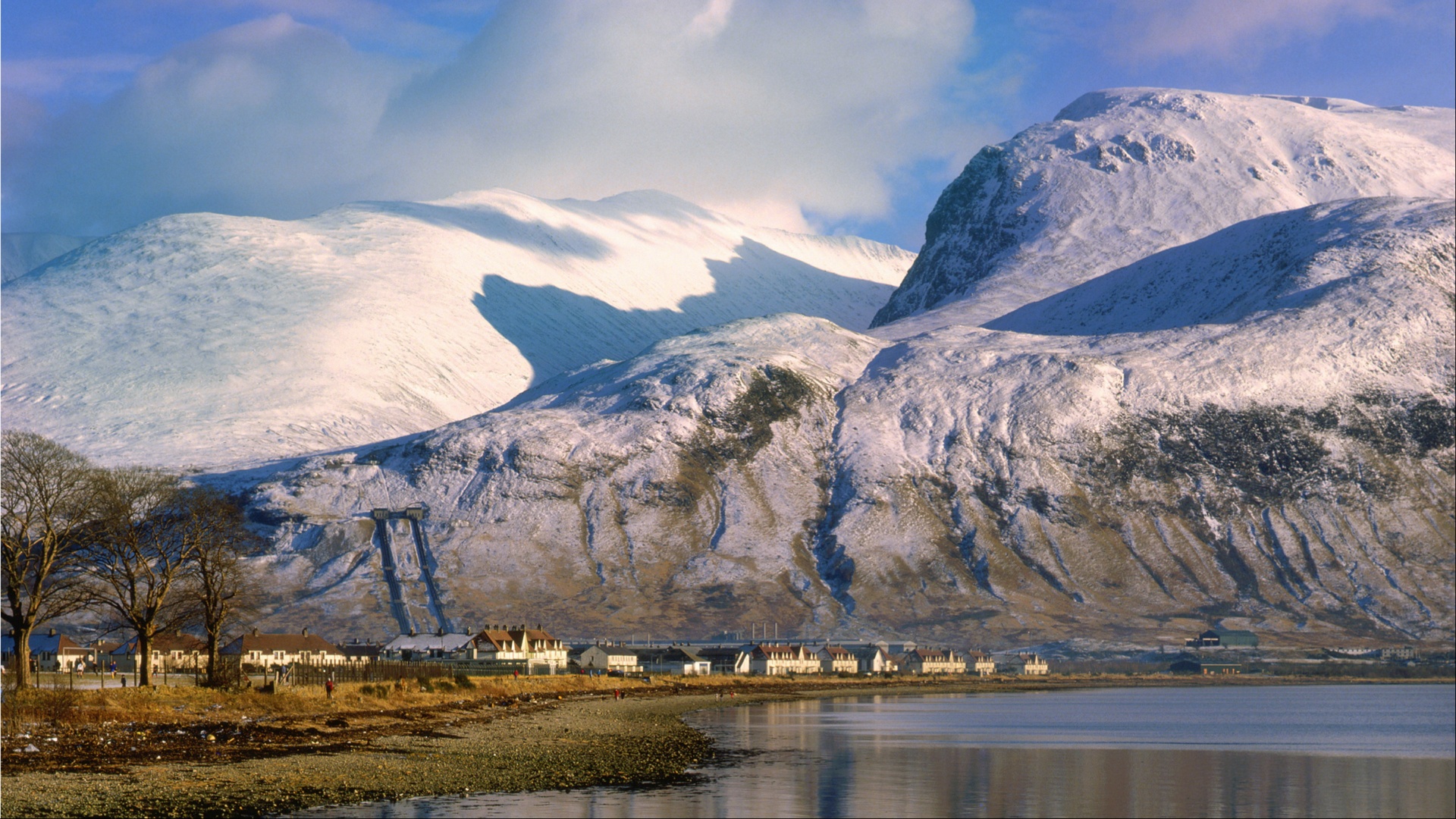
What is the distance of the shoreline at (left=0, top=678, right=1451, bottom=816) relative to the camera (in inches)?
1810

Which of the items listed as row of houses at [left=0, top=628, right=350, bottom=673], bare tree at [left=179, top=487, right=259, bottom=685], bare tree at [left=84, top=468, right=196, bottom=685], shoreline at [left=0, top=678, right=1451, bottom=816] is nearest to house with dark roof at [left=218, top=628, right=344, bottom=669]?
row of houses at [left=0, top=628, right=350, bottom=673]

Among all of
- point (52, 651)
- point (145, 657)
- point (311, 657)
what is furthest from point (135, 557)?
point (52, 651)

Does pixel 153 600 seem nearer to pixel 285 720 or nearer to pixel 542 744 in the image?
pixel 285 720

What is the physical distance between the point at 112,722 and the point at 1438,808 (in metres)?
57.6

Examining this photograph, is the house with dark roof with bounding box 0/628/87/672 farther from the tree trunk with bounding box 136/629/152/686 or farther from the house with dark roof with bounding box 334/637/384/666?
the tree trunk with bounding box 136/629/152/686

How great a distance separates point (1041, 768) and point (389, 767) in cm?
3393

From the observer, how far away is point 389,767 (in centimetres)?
5869

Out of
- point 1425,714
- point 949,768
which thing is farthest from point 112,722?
point 1425,714

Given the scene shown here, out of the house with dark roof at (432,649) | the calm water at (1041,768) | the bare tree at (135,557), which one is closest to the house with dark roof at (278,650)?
the house with dark roof at (432,649)

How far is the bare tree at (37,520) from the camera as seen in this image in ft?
245

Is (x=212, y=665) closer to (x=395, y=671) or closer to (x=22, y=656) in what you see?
(x=22, y=656)

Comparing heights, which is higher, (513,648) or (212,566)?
(212,566)

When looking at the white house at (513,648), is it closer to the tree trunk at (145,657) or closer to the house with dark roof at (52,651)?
the house with dark roof at (52,651)

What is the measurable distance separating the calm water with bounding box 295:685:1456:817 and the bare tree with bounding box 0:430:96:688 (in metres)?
34.7
